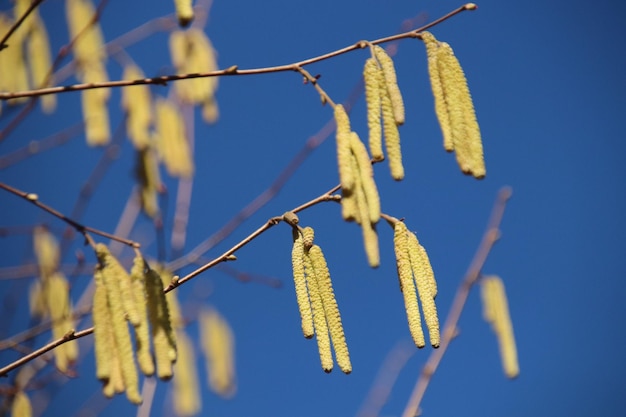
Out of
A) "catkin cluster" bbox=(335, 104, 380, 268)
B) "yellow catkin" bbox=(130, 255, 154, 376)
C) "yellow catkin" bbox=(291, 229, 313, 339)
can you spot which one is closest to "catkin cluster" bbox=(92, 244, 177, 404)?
"yellow catkin" bbox=(130, 255, 154, 376)

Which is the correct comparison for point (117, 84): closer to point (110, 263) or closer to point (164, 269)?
point (110, 263)

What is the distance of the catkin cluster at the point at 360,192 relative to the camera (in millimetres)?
1250

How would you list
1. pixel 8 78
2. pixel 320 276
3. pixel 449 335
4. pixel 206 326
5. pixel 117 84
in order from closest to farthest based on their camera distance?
1. pixel 320 276
2. pixel 117 84
3. pixel 8 78
4. pixel 449 335
5. pixel 206 326

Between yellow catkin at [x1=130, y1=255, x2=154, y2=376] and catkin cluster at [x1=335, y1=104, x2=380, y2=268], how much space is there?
0.38 meters

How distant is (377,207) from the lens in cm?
125

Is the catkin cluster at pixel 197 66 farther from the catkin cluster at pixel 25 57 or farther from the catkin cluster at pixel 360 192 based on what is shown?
the catkin cluster at pixel 360 192

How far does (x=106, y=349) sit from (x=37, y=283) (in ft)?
3.99

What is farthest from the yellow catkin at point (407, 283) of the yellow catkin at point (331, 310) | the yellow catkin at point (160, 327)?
the yellow catkin at point (160, 327)

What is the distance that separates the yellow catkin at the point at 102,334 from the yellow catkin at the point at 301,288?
0.32 meters

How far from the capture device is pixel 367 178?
1.28 m

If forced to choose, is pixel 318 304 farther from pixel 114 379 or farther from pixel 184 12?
pixel 184 12

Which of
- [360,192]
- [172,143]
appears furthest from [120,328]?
[172,143]

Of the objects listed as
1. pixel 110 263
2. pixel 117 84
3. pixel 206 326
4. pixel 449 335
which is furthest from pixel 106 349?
pixel 206 326

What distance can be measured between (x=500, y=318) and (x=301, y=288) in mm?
1155
